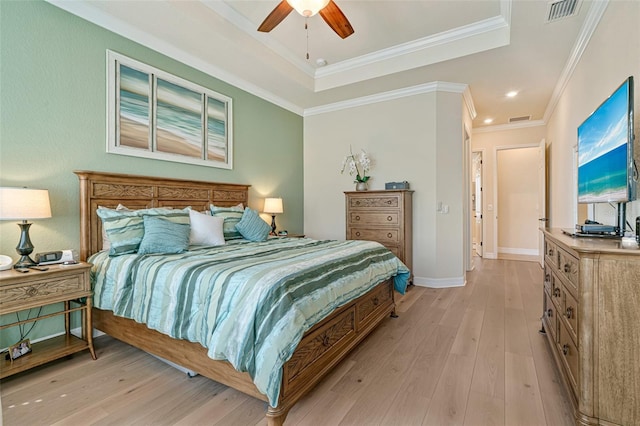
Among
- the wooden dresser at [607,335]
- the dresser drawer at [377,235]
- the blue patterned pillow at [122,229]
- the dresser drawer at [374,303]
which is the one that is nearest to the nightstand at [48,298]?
the blue patterned pillow at [122,229]

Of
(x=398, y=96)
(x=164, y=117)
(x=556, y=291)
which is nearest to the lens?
(x=556, y=291)

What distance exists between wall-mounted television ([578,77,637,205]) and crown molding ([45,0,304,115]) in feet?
12.2

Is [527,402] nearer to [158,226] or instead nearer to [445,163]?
[158,226]

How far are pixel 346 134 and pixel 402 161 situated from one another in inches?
42.5

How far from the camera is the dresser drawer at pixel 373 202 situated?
4.16 m

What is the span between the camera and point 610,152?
1.81 meters

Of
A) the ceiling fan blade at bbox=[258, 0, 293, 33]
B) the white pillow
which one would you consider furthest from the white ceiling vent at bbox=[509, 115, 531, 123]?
the white pillow

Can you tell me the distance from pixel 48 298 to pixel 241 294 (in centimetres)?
151

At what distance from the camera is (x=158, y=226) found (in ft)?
8.09

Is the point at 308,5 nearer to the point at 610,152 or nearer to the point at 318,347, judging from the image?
the point at 610,152

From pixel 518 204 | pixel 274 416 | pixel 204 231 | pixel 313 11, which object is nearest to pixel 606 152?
pixel 313 11

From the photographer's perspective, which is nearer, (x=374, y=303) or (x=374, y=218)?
(x=374, y=303)

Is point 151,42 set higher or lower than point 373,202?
higher

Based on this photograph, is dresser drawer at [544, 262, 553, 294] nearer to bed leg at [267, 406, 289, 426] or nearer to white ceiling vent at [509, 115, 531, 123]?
bed leg at [267, 406, 289, 426]
